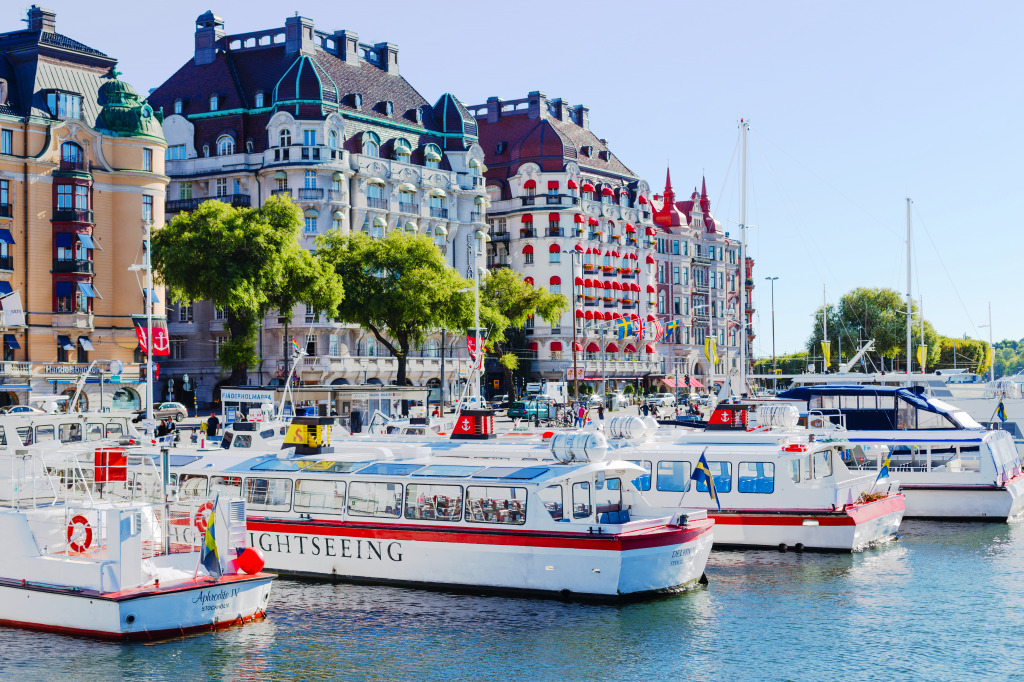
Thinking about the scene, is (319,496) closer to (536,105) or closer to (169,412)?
(169,412)

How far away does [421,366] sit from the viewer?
345 feet

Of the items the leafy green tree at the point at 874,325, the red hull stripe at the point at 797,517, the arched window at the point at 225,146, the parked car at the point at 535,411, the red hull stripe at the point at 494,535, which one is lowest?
the red hull stripe at the point at 797,517

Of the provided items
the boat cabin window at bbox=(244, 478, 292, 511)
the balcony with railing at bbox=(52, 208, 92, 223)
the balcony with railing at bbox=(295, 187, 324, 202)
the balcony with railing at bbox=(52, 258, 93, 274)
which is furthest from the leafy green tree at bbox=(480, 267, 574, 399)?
the boat cabin window at bbox=(244, 478, 292, 511)

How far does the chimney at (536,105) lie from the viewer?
5113 inches

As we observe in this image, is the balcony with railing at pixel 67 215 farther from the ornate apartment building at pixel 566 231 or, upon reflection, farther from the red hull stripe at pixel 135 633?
the red hull stripe at pixel 135 633

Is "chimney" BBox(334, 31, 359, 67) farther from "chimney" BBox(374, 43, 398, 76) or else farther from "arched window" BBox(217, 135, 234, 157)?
"arched window" BBox(217, 135, 234, 157)

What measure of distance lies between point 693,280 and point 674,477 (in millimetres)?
113509

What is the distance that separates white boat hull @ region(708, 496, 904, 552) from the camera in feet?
123

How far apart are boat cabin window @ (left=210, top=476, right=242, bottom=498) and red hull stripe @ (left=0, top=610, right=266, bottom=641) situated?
7.68 meters

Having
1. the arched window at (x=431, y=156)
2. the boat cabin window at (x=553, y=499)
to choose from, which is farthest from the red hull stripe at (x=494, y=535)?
the arched window at (x=431, y=156)

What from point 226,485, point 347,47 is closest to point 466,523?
point 226,485

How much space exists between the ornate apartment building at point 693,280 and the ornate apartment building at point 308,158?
39276 millimetres

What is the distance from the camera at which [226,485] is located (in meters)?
35.2

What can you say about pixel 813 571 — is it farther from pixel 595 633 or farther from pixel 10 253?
pixel 10 253
